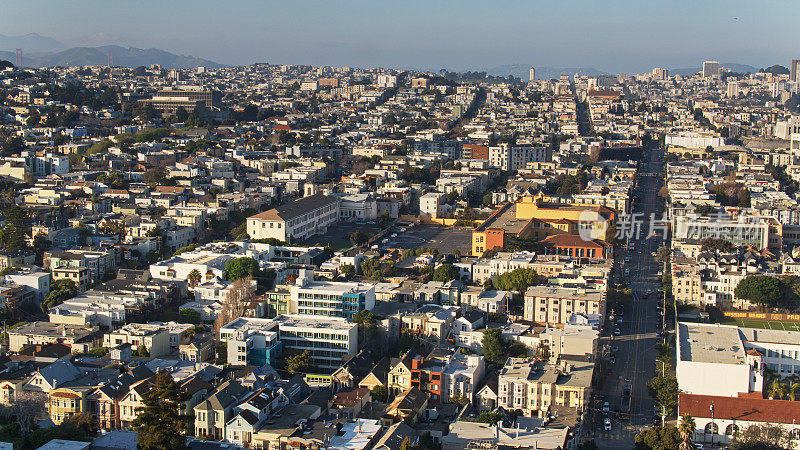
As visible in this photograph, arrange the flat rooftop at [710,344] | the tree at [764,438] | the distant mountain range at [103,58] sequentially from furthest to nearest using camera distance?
the distant mountain range at [103,58], the flat rooftop at [710,344], the tree at [764,438]

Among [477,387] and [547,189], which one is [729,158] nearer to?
[547,189]

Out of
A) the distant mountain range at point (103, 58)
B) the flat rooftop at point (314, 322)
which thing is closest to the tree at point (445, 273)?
the flat rooftop at point (314, 322)

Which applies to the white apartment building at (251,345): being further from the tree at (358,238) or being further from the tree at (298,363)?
the tree at (358,238)

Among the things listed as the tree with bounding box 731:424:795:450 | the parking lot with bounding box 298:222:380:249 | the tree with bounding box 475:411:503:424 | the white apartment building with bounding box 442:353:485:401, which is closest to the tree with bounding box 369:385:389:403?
the white apartment building with bounding box 442:353:485:401

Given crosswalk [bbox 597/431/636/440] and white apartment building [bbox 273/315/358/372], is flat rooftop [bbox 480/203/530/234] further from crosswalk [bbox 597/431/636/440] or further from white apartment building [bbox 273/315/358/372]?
crosswalk [bbox 597/431/636/440]

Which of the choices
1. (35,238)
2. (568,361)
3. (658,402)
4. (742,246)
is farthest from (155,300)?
(742,246)

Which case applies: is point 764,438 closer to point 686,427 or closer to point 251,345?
point 686,427

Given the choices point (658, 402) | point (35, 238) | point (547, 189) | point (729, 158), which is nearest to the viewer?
point (658, 402)
